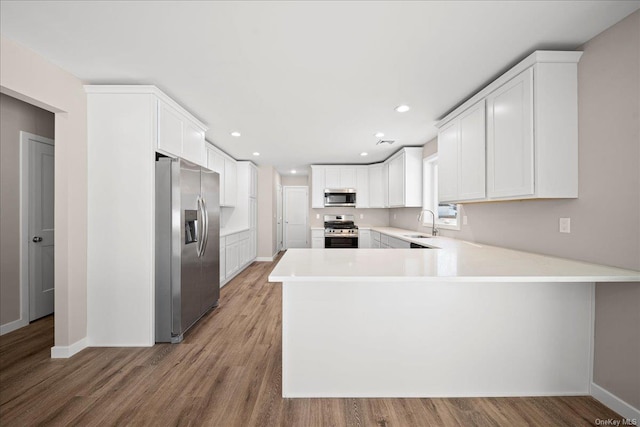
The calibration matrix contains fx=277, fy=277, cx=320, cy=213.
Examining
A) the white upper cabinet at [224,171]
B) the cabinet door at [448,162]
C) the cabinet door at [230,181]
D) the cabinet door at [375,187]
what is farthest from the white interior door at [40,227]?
the cabinet door at [375,187]

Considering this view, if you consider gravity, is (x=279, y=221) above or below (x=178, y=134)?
below

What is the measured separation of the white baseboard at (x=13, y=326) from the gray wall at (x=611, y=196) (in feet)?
17.1

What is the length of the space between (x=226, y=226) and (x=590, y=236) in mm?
5679

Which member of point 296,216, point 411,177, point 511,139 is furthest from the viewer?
point 296,216

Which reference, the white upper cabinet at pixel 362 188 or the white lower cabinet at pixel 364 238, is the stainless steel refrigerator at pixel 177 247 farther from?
the white upper cabinet at pixel 362 188

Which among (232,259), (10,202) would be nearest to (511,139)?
(232,259)

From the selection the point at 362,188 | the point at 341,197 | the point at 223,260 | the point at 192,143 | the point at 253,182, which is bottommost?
the point at 223,260

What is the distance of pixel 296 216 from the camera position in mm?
8828

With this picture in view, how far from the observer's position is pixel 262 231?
23.0 feet

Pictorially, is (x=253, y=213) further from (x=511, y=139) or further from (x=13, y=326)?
(x=511, y=139)

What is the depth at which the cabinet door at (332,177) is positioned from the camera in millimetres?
6488

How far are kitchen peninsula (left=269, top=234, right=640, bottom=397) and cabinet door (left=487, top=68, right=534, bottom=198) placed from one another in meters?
0.66

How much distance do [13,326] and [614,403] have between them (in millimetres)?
5268

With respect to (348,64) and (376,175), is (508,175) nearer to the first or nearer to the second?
(348,64)
